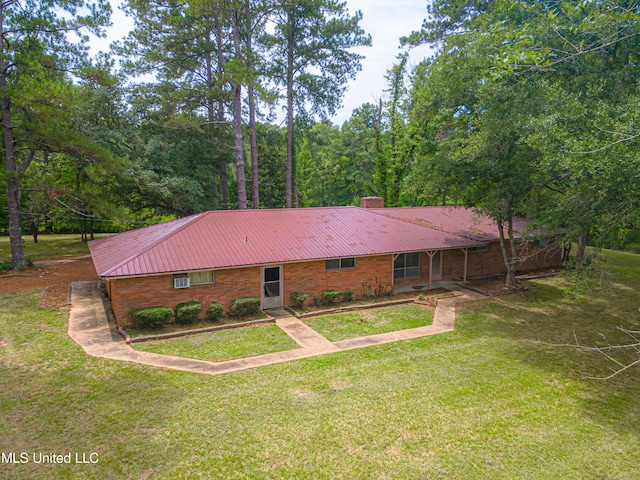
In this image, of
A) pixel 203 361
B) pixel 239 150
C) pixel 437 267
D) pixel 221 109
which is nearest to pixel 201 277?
pixel 203 361

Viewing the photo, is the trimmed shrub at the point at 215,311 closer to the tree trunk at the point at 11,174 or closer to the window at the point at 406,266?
the window at the point at 406,266

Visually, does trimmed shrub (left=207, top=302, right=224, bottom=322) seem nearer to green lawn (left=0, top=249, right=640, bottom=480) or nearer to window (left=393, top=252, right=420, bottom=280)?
green lawn (left=0, top=249, right=640, bottom=480)

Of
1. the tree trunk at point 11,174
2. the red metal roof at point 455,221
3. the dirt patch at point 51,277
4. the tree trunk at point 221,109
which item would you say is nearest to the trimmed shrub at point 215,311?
the dirt patch at point 51,277

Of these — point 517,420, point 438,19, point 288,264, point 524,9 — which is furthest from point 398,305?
point 438,19

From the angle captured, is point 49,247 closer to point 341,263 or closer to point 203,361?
point 341,263

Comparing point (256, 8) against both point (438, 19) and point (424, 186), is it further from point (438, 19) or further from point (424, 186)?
point (424, 186)

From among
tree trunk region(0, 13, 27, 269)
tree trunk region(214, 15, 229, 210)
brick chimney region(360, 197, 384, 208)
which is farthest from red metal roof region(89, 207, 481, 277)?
tree trunk region(214, 15, 229, 210)

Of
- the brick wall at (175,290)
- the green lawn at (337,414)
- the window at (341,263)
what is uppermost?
the window at (341,263)
